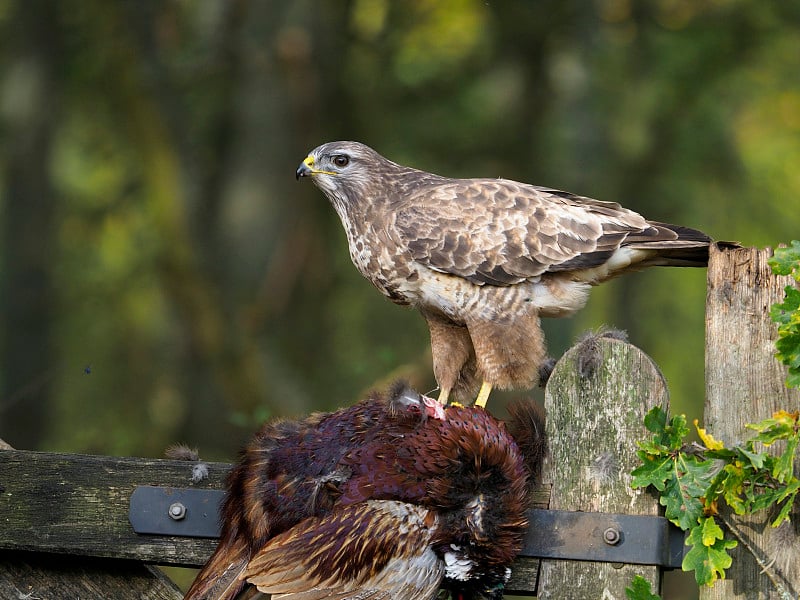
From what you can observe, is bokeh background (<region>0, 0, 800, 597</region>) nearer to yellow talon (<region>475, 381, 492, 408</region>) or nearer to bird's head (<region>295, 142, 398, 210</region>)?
bird's head (<region>295, 142, 398, 210</region>)

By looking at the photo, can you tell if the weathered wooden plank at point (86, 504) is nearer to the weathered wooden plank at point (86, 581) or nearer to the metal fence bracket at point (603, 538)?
the weathered wooden plank at point (86, 581)

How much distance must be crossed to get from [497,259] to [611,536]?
1.59 meters

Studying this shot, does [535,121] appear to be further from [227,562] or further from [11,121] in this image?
[227,562]

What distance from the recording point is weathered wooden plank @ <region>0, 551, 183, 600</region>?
3102 mm

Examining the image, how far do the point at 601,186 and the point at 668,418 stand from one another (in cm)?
858

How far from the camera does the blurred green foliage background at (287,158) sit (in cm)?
824

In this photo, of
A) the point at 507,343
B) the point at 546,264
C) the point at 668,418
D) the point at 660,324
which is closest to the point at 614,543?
the point at 668,418

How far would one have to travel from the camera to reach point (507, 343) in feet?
12.7

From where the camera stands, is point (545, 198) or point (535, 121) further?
point (535, 121)

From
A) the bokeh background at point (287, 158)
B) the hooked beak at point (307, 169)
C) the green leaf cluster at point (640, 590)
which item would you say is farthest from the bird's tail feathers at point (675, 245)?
the bokeh background at point (287, 158)

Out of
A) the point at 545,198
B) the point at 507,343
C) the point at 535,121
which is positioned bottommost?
the point at 507,343

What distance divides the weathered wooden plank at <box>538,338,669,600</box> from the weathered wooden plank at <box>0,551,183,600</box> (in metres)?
1.11

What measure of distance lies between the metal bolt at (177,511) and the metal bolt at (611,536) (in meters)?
1.11

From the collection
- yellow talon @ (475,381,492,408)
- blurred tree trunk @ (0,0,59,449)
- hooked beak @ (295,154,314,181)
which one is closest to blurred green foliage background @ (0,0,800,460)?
blurred tree trunk @ (0,0,59,449)
